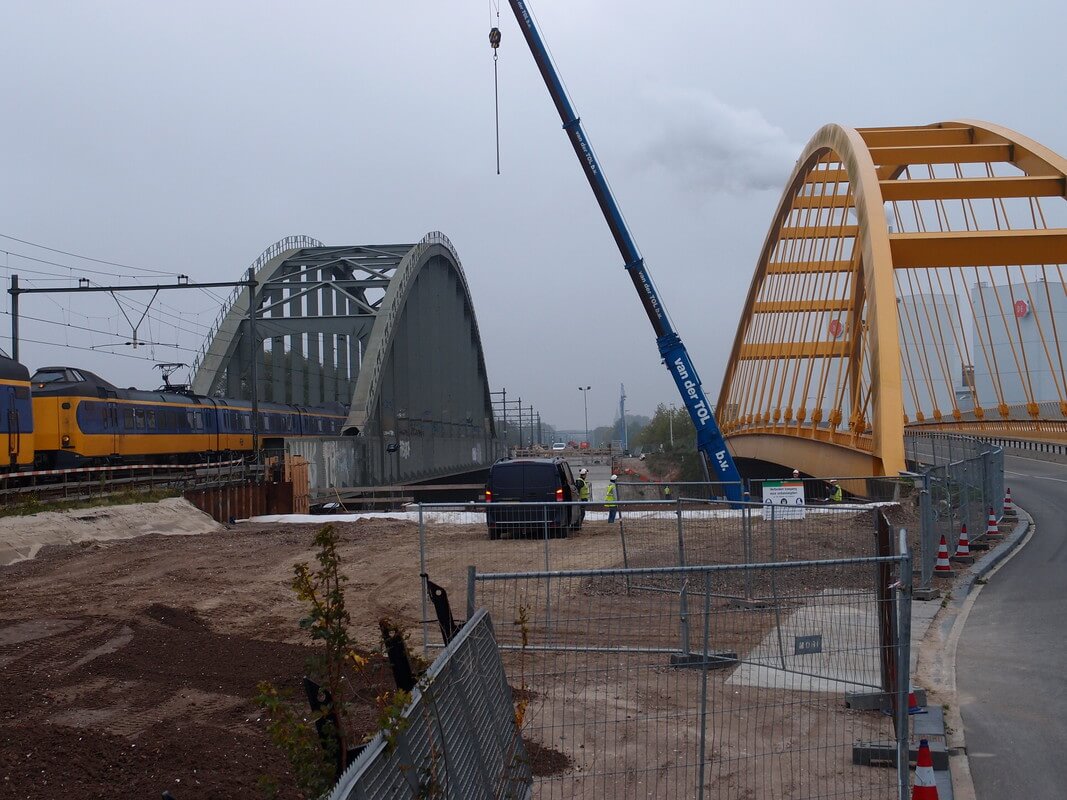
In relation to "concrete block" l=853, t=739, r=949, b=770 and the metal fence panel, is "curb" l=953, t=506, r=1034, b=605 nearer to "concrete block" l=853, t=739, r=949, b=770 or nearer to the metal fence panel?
the metal fence panel

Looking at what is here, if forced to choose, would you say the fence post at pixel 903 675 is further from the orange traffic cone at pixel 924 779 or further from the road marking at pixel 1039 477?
the road marking at pixel 1039 477

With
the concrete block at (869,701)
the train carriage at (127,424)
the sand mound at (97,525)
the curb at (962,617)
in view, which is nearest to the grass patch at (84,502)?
the sand mound at (97,525)

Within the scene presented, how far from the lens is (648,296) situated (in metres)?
28.1

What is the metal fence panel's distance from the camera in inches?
229

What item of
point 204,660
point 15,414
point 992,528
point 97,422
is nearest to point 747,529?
point 204,660

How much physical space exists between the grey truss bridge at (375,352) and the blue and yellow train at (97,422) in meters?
5.03

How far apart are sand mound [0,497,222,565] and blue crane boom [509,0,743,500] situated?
12.2m

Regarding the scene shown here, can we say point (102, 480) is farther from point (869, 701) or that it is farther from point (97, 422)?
point (869, 701)

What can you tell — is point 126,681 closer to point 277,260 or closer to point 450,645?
point 450,645

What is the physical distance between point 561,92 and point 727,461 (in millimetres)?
11341

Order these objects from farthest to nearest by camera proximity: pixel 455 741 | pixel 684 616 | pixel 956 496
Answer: pixel 956 496
pixel 684 616
pixel 455 741

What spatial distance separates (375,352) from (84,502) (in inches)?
1021

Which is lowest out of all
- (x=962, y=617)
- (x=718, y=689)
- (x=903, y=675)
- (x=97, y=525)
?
(x=962, y=617)

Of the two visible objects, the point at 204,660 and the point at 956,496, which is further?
the point at 956,496
